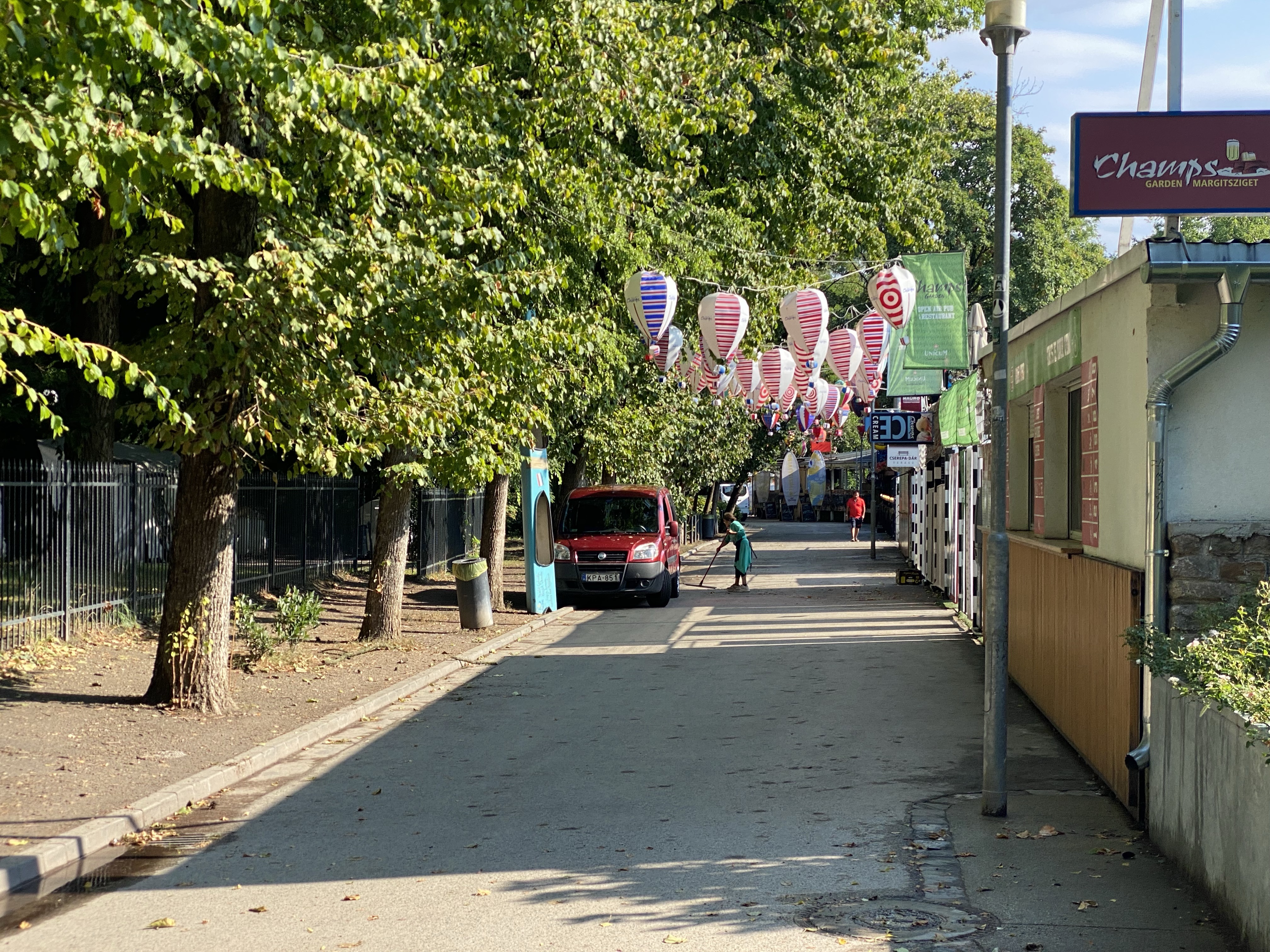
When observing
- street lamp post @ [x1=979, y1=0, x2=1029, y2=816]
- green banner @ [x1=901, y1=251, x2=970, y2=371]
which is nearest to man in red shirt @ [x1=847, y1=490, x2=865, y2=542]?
green banner @ [x1=901, y1=251, x2=970, y2=371]

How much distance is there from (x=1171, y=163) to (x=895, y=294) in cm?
754

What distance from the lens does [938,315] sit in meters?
16.2

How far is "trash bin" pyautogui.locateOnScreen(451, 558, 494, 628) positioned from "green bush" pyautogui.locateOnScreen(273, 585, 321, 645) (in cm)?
360

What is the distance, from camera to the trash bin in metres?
19.5

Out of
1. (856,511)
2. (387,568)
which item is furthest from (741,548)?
(856,511)

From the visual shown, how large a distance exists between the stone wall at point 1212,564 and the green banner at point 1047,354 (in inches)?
103

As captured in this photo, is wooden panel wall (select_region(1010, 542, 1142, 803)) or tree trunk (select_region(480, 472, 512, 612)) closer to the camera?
wooden panel wall (select_region(1010, 542, 1142, 803))

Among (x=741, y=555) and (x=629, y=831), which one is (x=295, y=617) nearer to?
(x=629, y=831)

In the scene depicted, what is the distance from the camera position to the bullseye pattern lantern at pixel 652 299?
1578 cm

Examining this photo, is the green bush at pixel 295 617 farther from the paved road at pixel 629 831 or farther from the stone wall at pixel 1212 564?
the stone wall at pixel 1212 564

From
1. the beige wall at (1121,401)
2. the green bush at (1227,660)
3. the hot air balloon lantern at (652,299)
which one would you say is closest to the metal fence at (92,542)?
the hot air balloon lantern at (652,299)

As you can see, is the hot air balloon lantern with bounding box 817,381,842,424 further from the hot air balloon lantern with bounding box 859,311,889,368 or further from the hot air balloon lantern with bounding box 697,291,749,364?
the hot air balloon lantern with bounding box 697,291,749,364

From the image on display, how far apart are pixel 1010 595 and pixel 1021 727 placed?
3154mm

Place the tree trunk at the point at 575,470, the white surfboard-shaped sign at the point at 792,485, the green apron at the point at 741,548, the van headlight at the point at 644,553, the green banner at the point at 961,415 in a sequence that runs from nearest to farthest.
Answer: the green banner at the point at 961,415 < the van headlight at the point at 644,553 < the green apron at the point at 741,548 < the tree trunk at the point at 575,470 < the white surfboard-shaped sign at the point at 792,485
